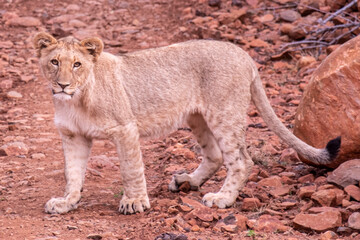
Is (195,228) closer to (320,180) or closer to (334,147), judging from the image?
(334,147)

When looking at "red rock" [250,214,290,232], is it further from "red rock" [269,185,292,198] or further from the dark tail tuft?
the dark tail tuft

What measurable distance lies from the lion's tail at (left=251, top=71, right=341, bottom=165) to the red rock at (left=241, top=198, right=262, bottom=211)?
0.71m

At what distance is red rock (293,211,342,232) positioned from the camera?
5199 millimetres

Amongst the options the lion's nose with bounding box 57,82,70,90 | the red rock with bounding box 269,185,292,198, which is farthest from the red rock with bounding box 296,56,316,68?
the lion's nose with bounding box 57,82,70,90

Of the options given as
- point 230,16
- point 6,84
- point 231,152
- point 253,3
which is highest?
point 253,3

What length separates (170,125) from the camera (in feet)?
20.8

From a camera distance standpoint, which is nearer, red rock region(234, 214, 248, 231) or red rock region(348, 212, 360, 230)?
red rock region(348, 212, 360, 230)

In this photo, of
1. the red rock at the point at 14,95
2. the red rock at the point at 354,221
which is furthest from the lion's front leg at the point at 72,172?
the red rock at the point at 14,95

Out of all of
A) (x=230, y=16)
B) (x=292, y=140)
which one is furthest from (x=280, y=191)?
(x=230, y=16)

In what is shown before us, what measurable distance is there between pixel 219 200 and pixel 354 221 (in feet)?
4.61

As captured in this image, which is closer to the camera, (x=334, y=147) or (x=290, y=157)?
(x=334, y=147)

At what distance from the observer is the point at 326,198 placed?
18.5 ft

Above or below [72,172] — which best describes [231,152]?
above

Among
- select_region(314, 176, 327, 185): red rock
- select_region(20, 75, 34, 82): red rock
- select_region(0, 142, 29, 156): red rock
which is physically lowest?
select_region(0, 142, 29, 156): red rock
